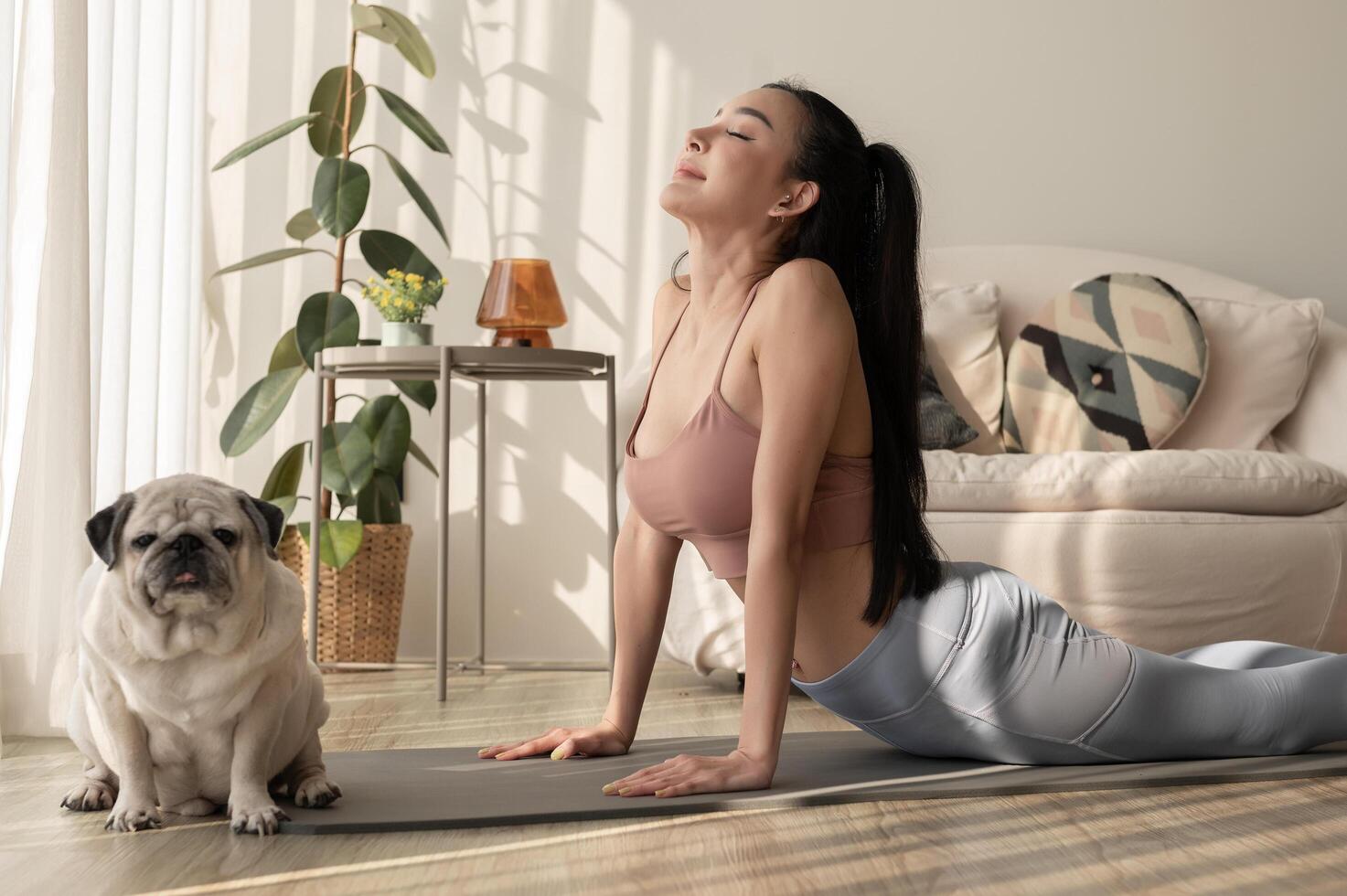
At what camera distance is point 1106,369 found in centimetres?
295

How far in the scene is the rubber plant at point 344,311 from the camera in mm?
3090

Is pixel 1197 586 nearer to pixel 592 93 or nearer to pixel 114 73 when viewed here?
pixel 592 93

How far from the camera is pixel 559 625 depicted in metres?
3.44

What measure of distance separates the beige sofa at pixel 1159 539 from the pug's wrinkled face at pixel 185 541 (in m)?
1.22

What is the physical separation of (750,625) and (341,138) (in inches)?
90.2

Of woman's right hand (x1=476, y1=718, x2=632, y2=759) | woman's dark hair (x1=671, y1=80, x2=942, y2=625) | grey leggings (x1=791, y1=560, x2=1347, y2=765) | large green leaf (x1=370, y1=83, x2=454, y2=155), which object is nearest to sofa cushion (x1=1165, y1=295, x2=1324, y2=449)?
grey leggings (x1=791, y1=560, x2=1347, y2=765)

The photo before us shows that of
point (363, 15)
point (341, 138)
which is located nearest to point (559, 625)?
point (341, 138)

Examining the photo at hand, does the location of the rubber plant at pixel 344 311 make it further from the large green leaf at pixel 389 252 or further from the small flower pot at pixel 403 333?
the small flower pot at pixel 403 333

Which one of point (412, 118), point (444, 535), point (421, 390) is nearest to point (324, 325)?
point (421, 390)

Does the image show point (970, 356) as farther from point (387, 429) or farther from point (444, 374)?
point (387, 429)

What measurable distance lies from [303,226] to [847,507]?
217cm

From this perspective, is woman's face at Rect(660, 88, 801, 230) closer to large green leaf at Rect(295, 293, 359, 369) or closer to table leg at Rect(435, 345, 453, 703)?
table leg at Rect(435, 345, 453, 703)

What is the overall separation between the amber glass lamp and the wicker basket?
573 mm

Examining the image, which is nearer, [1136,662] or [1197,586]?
[1136,662]
